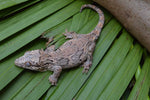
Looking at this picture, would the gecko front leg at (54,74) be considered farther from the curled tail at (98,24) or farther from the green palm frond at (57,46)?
the curled tail at (98,24)

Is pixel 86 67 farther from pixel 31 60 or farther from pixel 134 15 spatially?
pixel 134 15

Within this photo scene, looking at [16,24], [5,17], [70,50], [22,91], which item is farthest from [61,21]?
[22,91]

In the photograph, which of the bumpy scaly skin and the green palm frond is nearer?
the green palm frond

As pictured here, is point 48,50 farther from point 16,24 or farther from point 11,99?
point 11,99

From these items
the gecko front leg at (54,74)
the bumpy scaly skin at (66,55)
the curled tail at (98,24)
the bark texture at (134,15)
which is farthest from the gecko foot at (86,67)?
the bark texture at (134,15)

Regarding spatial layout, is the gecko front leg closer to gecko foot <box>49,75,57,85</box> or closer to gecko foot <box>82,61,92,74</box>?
gecko foot <box>49,75,57,85</box>

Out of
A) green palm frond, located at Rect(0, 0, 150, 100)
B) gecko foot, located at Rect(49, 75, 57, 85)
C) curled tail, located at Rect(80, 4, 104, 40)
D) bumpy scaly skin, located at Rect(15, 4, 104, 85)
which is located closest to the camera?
green palm frond, located at Rect(0, 0, 150, 100)

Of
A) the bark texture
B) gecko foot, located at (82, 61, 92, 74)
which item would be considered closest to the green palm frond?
gecko foot, located at (82, 61, 92, 74)
